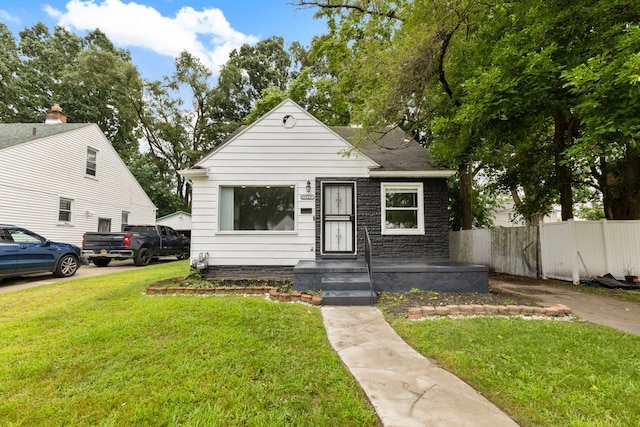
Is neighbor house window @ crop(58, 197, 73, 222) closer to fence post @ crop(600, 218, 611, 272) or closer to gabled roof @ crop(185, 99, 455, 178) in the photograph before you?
gabled roof @ crop(185, 99, 455, 178)

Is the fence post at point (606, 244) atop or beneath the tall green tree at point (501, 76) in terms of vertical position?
beneath

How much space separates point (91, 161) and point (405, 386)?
17098 mm

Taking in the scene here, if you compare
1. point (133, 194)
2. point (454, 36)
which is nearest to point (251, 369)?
point (454, 36)

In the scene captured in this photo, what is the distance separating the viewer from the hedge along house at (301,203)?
755 centimetres

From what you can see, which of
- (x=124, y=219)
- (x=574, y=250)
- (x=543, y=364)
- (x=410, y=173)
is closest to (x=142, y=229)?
(x=124, y=219)

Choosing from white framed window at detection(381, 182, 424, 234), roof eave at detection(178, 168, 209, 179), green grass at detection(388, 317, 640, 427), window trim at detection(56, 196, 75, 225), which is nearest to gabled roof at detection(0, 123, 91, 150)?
window trim at detection(56, 196, 75, 225)

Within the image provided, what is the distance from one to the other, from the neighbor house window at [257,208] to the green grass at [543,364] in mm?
4263

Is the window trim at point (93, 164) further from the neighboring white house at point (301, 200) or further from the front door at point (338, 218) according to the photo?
the front door at point (338, 218)

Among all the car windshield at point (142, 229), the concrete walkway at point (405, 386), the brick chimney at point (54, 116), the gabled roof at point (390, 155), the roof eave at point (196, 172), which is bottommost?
the concrete walkway at point (405, 386)

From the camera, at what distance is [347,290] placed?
575 cm

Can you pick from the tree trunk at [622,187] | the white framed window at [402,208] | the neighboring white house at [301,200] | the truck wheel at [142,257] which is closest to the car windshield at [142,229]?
the truck wheel at [142,257]

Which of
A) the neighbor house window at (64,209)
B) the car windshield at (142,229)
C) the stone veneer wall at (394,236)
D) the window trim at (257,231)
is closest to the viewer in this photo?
the window trim at (257,231)

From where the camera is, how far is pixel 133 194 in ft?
55.9

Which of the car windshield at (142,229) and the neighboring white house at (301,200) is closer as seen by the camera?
the neighboring white house at (301,200)
